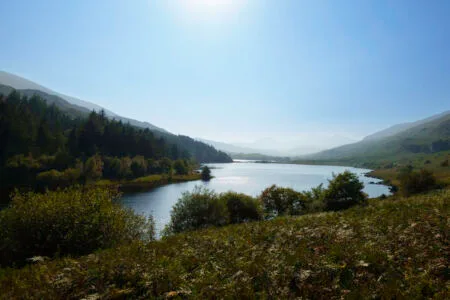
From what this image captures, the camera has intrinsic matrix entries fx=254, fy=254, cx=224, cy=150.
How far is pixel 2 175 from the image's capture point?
292 ft

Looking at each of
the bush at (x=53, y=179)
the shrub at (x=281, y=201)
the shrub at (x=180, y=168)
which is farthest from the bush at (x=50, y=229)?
the shrub at (x=180, y=168)

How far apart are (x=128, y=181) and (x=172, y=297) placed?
4729 inches

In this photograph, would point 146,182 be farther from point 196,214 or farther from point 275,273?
point 275,273

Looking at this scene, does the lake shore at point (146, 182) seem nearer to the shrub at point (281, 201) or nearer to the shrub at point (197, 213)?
the shrub at point (281, 201)

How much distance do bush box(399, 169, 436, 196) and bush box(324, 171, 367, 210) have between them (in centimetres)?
2628

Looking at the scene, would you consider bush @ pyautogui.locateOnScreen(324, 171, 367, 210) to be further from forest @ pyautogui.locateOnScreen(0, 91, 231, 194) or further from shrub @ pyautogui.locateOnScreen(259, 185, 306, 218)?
forest @ pyautogui.locateOnScreen(0, 91, 231, 194)

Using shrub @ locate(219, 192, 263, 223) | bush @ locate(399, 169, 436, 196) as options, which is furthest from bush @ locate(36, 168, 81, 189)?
bush @ locate(399, 169, 436, 196)

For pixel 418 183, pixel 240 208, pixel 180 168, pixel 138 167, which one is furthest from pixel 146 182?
pixel 418 183

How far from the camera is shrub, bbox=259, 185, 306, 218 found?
45656 millimetres

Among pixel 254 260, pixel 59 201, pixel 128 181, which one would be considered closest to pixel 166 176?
pixel 128 181

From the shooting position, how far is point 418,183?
58.0 m

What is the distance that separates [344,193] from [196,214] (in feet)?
81.0

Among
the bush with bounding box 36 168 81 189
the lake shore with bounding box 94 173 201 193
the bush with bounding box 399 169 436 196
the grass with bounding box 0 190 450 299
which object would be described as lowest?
the lake shore with bounding box 94 173 201 193

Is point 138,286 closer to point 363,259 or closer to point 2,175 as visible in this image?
point 363,259
